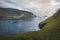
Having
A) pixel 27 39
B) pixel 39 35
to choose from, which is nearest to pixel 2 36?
pixel 27 39

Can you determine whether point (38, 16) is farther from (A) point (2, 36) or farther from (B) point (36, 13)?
(A) point (2, 36)

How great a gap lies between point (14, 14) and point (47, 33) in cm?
191

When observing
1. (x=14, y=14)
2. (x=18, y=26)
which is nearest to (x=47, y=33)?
(x=18, y=26)

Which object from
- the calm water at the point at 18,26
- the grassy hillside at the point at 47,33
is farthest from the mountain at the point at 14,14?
the grassy hillside at the point at 47,33

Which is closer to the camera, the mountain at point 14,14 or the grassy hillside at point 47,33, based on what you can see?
the grassy hillside at point 47,33

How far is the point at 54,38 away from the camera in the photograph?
8555 mm

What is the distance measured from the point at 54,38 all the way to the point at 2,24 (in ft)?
8.57

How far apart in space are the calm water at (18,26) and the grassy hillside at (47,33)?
22 cm

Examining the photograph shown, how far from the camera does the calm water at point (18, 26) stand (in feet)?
27.3

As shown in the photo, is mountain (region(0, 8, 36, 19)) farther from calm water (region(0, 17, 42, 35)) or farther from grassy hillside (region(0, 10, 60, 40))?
grassy hillside (region(0, 10, 60, 40))

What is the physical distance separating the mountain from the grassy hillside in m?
0.92

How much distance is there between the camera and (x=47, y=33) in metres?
8.63

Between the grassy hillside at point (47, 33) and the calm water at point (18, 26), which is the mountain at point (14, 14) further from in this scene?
the grassy hillside at point (47, 33)

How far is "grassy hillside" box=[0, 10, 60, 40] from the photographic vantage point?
834cm
